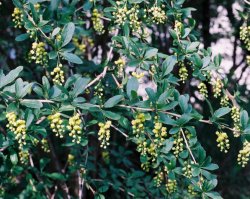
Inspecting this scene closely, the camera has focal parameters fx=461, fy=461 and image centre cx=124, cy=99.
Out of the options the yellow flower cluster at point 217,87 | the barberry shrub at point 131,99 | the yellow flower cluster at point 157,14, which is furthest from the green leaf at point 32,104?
the yellow flower cluster at point 217,87

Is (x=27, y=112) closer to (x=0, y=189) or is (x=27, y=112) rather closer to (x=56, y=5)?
(x=56, y=5)

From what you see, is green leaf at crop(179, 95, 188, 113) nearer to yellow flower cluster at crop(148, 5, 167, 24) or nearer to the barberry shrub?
the barberry shrub

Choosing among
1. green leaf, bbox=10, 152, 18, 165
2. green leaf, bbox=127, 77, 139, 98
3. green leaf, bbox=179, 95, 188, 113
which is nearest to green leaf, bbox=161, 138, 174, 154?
green leaf, bbox=179, 95, 188, 113

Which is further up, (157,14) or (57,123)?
(157,14)

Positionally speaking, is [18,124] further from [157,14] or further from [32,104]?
[157,14]

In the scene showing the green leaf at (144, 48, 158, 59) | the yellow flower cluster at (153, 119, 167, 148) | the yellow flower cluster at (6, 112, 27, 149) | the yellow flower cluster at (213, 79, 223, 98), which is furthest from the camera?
the yellow flower cluster at (213, 79, 223, 98)

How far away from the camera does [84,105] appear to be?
53.4 inches

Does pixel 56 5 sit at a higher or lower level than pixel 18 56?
A: higher

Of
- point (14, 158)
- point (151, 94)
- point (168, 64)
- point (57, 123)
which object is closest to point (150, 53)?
point (168, 64)

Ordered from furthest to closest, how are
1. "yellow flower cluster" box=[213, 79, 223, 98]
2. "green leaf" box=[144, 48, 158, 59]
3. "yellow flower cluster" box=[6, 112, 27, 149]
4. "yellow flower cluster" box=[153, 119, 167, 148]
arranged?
"yellow flower cluster" box=[213, 79, 223, 98], "green leaf" box=[144, 48, 158, 59], "yellow flower cluster" box=[153, 119, 167, 148], "yellow flower cluster" box=[6, 112, 27, 149]

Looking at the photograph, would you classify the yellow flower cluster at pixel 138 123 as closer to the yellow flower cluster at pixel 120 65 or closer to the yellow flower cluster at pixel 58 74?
the yellow flower cluster at pixel 58 74

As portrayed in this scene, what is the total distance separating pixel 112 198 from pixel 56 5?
5.81 ft

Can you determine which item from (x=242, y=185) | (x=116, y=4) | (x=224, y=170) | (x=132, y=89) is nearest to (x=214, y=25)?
(x=224, y=170)

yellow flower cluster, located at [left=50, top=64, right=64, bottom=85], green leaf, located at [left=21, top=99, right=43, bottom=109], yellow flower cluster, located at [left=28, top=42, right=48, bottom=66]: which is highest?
yellow flower cluster, located at [left=28, top=42, right=48, bottom=66]
